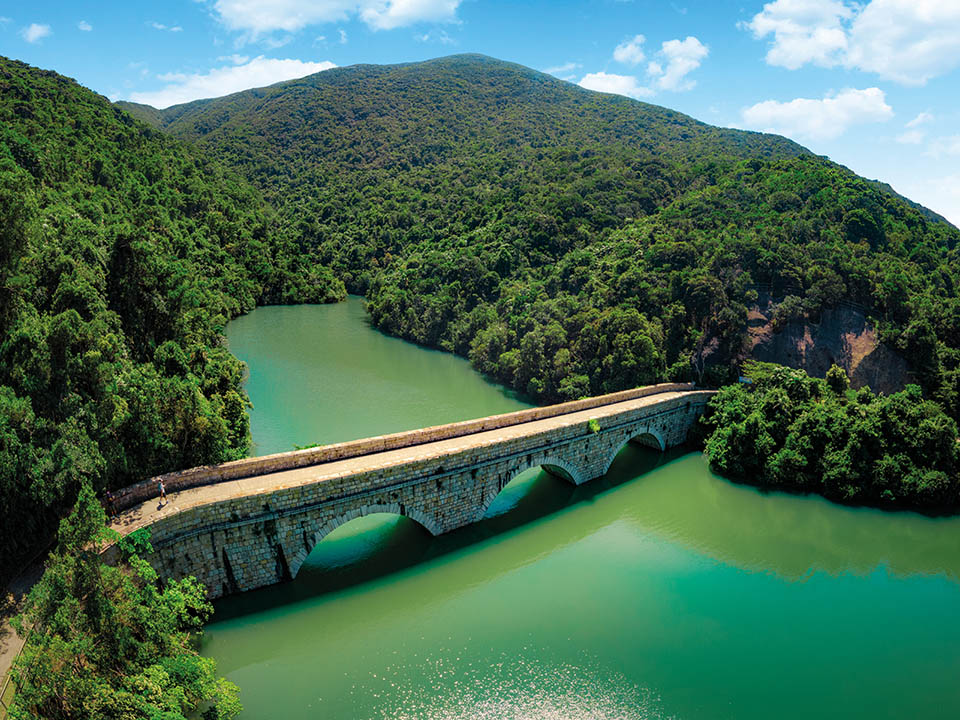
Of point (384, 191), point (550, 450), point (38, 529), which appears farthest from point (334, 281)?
point (38, 529)

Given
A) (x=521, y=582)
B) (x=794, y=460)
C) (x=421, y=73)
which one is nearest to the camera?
(x=521, y=582)

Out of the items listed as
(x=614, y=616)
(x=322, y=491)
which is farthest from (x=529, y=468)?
(x=322, y=491)

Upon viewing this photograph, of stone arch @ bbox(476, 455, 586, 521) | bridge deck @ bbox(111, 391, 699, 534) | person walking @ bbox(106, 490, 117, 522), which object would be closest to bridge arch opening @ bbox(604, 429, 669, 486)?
stone arch @ bbox(476, 455, 586, 521)

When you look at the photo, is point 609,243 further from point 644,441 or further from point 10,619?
point 10,619

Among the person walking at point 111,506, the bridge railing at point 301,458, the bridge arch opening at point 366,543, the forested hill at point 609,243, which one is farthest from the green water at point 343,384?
the person walking at point 111,506

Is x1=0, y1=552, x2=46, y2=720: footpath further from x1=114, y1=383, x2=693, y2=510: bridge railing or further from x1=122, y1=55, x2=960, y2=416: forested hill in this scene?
x1=122, y1=55, x2=960, y2=416: forested hill

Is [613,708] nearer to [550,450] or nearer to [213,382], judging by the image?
[550,450]

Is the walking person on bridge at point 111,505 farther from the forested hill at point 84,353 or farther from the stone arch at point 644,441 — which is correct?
the stone arch at point 644,441
